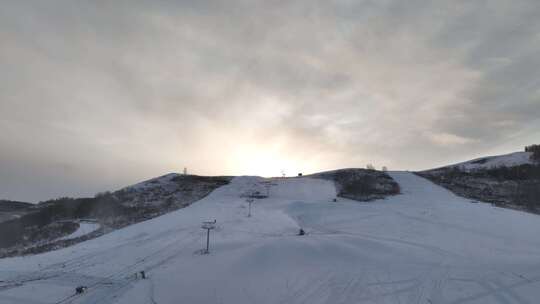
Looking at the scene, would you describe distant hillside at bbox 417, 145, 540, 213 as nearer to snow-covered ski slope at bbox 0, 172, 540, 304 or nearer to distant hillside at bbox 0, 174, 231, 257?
snow-covered ski slope at bbox 0, 172, 540, 304

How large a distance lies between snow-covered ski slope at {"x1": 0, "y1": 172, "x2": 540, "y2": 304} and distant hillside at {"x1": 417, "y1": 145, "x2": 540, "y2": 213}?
449 inches

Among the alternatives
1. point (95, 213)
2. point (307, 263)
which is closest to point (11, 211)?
point (95, 213)

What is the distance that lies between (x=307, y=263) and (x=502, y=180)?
45.7m

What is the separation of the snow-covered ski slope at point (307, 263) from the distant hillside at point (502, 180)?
37.4 ft

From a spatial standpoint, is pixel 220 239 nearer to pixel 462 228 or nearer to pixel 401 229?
pixel 401 229

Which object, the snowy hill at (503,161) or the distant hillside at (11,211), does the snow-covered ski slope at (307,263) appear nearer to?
the distant hillside at (11,211)

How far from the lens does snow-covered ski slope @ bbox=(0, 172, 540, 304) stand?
12047 millimetres

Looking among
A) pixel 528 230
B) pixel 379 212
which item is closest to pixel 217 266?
pixel 379 212

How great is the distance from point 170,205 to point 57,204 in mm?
18699

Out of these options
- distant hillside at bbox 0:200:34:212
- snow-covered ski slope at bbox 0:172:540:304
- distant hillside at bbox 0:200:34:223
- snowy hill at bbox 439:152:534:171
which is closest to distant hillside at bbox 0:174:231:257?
distant hillside at bbox 0:200:34:223

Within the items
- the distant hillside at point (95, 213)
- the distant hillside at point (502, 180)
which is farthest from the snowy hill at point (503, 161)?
the distant hillside at point (95, 213)

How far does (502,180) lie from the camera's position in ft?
149

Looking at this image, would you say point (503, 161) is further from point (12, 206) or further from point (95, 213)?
point (12, 206)

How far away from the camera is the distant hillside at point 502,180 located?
36250 millimetres
